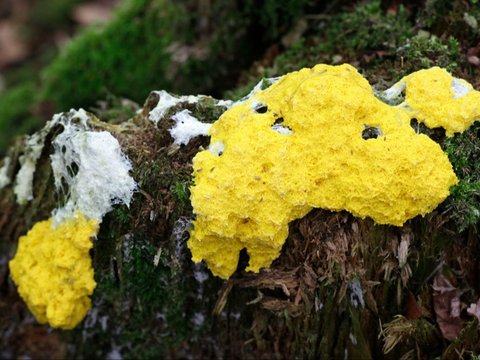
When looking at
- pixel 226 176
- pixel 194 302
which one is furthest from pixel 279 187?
pixel 194 302

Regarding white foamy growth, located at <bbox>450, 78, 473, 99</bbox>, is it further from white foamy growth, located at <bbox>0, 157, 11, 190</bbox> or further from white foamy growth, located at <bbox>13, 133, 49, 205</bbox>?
white foamy growth, located at <bbox>0, 157, 11, 190</bbox>

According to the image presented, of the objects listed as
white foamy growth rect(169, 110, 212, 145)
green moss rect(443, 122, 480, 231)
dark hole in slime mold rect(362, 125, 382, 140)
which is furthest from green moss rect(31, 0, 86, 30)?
green moss rect(443, 122, 480, 231)

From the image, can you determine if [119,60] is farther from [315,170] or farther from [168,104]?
[315,170]

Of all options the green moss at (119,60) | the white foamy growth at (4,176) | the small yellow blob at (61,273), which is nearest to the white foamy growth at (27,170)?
the white foamy growth at (4,176)

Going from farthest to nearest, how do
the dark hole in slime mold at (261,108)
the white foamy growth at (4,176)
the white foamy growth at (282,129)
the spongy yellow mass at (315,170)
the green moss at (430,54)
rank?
1. the white foamy growth at (4,176)
2. the green moss at (430,54)
3. the dark hole in slime mold at (261,108)
4. the white foamy growth at (282,129)
5. the spongy yellow mass at (315,170)

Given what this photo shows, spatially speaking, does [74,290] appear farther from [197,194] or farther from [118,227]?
[197,194]

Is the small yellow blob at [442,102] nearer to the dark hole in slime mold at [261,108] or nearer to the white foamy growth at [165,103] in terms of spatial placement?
the dark hole in slime mold at [261,108]

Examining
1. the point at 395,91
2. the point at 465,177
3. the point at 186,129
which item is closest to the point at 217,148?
the point at 186,129
